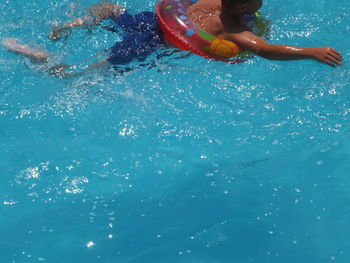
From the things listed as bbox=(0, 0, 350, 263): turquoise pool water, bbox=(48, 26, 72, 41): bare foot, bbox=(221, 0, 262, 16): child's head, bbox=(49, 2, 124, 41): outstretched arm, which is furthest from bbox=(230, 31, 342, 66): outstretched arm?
bbox=(48, 26, 72, 41): bare foot

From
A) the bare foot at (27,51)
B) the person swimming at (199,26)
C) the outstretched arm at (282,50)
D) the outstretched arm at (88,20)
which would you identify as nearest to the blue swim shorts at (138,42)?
the person swimming at (199,26)

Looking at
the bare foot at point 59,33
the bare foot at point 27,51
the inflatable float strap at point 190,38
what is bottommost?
the inflatable float strap at point 190,38

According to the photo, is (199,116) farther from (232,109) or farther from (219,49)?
(219,49)

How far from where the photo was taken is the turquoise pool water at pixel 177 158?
3.73 meters

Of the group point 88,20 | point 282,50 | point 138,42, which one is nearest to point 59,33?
point 88,20

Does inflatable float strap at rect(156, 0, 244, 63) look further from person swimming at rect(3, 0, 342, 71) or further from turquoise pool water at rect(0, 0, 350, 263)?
turquoise pool water at rect(0, 0, 350, 263)

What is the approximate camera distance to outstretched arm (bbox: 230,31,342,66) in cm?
397

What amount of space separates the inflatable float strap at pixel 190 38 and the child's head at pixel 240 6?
0.82ft

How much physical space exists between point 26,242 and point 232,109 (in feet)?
6.55

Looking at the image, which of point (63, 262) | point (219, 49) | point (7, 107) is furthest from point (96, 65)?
point (63, 262)

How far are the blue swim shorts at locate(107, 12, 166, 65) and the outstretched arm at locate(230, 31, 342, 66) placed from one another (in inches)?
29.2

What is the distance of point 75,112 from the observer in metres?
4.56

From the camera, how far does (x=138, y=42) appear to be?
4.61 m

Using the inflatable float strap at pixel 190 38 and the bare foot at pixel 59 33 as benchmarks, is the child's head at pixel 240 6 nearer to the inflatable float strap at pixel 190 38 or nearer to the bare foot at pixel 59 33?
the inflatable float strap at pixel 190 38
